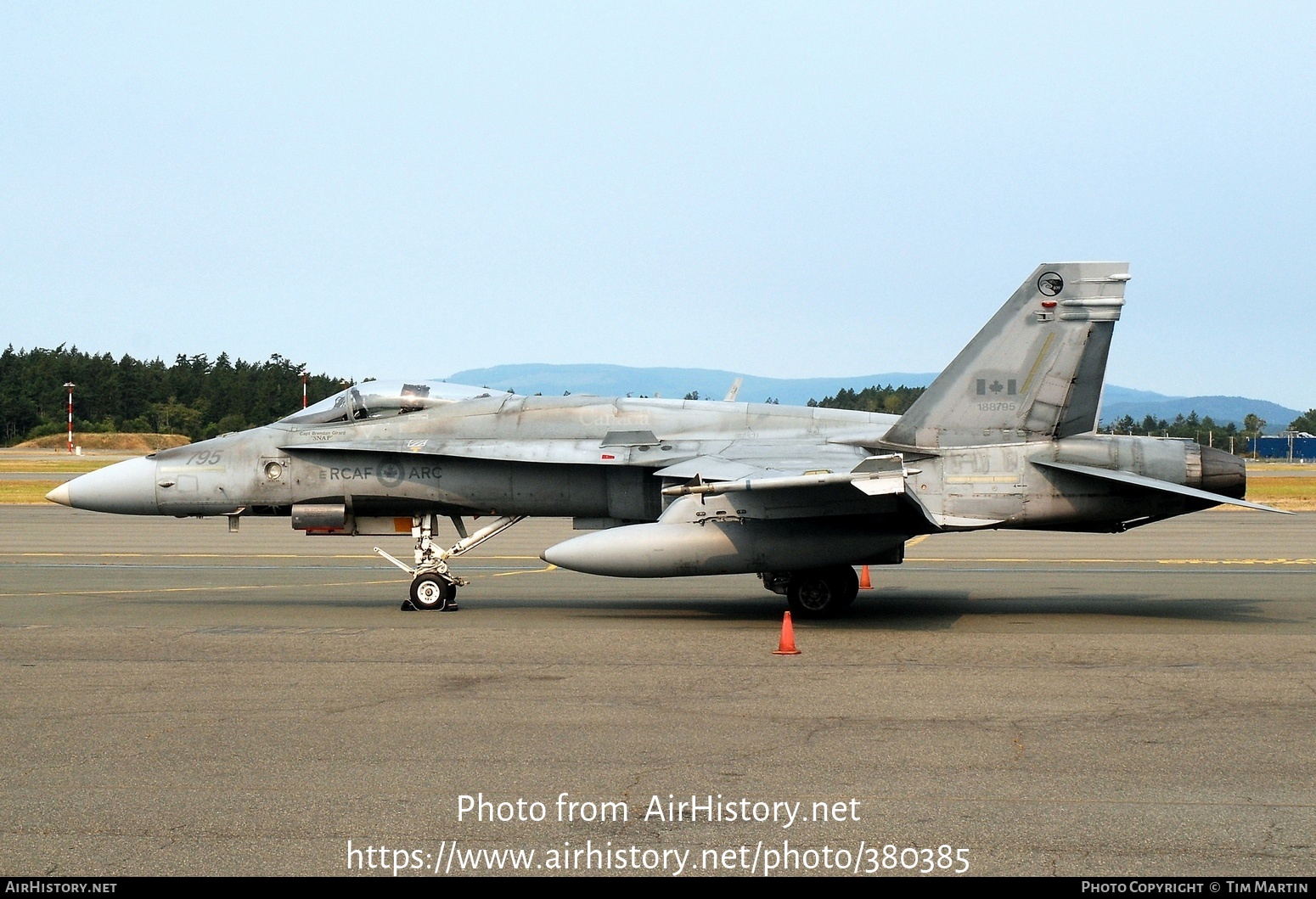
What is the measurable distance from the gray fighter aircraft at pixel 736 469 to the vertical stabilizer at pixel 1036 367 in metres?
0.02

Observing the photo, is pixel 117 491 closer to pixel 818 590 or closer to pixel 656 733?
pixel 818 590

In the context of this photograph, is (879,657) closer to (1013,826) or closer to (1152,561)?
(1013,826)

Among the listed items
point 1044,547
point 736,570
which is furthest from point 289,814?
point 1044,547

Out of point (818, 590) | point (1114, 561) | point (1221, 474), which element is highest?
point (1221, 474)

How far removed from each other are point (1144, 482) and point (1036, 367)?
178cm

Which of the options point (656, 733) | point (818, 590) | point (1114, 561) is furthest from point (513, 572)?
point (656, 733)

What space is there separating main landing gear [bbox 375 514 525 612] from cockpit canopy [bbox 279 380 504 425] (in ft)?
4.58

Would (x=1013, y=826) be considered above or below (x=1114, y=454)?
below

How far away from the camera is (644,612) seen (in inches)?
583

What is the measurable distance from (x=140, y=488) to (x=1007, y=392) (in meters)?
10.5

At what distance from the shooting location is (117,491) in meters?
14.9

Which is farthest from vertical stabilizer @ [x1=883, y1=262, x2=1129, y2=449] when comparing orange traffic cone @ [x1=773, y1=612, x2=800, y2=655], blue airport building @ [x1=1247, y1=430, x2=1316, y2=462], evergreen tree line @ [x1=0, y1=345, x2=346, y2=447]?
blue airport building @ [x1=1247, y1=430, x2=1316, y2=462]

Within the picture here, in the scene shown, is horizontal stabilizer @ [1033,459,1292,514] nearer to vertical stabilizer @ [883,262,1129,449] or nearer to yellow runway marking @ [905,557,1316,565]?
vertical stabilizer @ [883,262,1129,449]

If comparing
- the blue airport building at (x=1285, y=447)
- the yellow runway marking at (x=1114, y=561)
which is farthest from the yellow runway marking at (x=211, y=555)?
the blue airport building at (x=1285, y=447)
